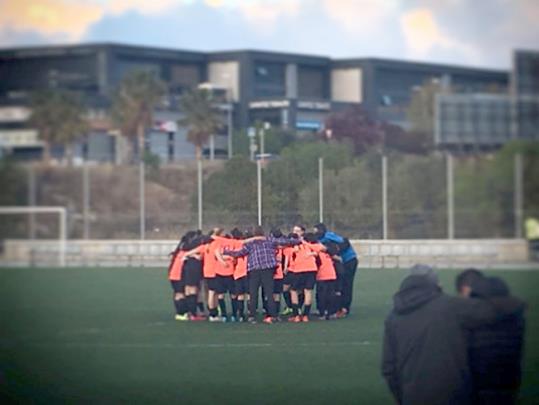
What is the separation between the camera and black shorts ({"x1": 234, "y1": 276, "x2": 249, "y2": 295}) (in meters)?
16.1

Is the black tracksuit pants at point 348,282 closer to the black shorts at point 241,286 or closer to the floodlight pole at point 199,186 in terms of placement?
the black shorts at point 241,286

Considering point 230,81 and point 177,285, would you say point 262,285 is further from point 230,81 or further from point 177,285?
point 177,285

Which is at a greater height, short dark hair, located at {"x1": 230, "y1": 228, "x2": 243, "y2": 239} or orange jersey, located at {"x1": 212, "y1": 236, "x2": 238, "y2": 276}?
short dark hair, located at {"x1": 230, "y1": 228, "x2": 243, "y2": 239}

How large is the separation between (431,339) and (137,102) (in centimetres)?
612

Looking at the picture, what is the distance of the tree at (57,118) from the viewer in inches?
529

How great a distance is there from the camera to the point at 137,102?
44.9ft

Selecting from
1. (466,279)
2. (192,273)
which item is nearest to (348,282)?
(192,273)

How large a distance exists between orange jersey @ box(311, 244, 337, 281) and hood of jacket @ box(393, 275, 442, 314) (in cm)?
662

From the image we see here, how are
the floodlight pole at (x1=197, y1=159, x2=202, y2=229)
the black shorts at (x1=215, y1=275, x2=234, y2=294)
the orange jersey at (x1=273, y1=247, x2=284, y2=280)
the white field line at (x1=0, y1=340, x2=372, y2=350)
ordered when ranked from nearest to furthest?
the floodlight pole at (x1=197, y1=159, x2=202, y2=229)
the orange jersey at (x1=273, y1=247, x2=284, y2=280)
the white field line at (x1=0, y1=340, x2=372, y2=350)
the black shorts at (x1=215, y1=275, x2=234, y2=294)

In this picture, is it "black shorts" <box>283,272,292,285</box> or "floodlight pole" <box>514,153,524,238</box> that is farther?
"black shorts" <box>283,272,292,285</box>

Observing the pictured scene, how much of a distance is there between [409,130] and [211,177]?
2.74 meters

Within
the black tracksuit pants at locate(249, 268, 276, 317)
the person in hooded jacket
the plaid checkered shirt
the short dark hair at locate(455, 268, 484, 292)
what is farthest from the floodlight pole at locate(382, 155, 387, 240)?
the person in hooded jacket

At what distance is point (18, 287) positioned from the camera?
28328mm

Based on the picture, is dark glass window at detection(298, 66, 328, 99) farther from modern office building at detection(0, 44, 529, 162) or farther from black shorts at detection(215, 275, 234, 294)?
black shorts at detection(215, 275, 234, 294)
